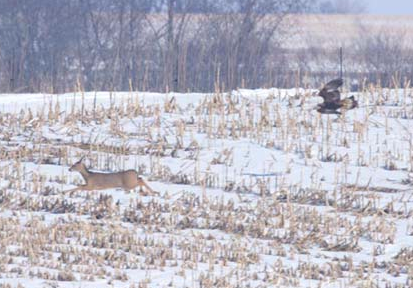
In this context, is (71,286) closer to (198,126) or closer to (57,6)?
(198,126)

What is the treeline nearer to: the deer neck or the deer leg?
the deer neck

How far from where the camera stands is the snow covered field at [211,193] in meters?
8.77

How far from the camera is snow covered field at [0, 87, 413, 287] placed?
8773 mm

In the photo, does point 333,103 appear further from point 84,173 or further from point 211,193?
point 84,173

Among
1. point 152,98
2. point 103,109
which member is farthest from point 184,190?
point 152,98

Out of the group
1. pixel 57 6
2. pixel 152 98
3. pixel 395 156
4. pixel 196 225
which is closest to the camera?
pixel 196 225

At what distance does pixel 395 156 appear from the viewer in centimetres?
1396

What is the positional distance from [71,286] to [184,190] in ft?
13.0

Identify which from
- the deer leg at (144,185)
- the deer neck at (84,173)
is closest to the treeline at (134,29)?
the deer neck at (84,173)

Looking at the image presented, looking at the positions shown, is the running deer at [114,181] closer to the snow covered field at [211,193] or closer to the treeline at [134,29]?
the snow covered field at [211,193]

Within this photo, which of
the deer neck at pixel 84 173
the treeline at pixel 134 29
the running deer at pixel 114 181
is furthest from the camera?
the treeline at pixel 134 29

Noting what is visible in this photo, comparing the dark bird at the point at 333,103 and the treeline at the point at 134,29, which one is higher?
the treeline at the point at 134,29

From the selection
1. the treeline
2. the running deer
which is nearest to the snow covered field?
the running deer

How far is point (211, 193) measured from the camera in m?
12.0
